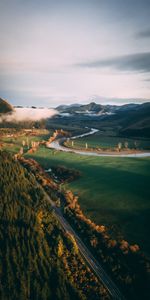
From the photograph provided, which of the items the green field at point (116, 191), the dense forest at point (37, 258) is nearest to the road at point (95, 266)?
the dense forest at point (37, 258)

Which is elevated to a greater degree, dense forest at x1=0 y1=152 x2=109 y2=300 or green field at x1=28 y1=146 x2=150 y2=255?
green field at x1=28 y1=146 x2=150 y2=255

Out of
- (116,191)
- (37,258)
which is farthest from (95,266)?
(116,191)

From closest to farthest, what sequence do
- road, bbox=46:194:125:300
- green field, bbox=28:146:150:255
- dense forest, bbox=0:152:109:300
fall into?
road, bbox=46:194:125:300
dense forest, bbox=0:152:109:300
green field, bbox=28:146:150:255

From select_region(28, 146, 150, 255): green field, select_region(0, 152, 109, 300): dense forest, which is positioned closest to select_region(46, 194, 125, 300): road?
select_region(0, 152, 109, 300): dense forest

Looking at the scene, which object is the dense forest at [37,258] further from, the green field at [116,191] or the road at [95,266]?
the green field at [116,191]

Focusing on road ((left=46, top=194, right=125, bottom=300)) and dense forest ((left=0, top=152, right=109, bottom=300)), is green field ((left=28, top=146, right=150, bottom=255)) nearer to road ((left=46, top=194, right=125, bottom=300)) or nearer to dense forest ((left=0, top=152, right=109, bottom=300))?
road ((left=46, top=194, right=125, bottom=300))

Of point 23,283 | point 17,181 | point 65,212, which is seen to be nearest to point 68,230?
point 65,212

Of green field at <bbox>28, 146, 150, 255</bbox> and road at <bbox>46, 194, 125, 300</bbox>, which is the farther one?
green field at <bbox>28, 146, 150, 255</bbox>
